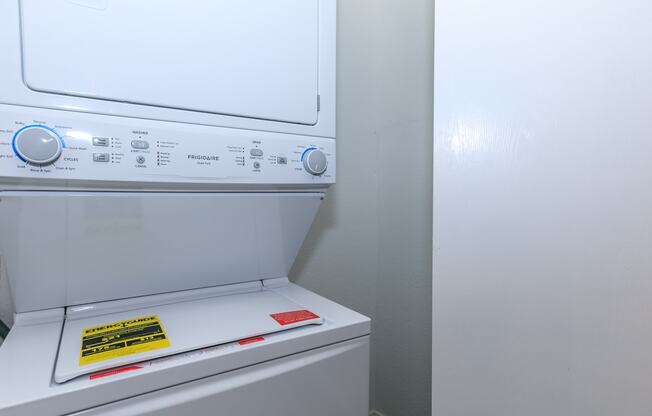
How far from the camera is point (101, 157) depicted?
83cm

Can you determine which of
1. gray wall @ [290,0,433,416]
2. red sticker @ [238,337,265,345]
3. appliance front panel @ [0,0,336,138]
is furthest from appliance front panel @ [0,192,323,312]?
gray wall @ [290,0,433,416]

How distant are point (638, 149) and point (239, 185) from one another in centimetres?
94

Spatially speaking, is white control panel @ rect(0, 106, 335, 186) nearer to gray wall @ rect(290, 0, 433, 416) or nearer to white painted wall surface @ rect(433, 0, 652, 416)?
white painted wall surface @ rect(433, 0, 652, 416)

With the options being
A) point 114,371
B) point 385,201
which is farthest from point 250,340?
point 385,201

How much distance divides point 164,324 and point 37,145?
20.3 inches

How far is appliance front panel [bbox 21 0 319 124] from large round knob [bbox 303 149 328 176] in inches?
4.0

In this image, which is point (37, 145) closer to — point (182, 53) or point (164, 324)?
point (182, 53)

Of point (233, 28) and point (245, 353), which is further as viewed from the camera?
point (233, 28)

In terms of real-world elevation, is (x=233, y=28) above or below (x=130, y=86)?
above

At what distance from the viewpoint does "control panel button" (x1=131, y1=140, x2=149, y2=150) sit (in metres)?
0.87

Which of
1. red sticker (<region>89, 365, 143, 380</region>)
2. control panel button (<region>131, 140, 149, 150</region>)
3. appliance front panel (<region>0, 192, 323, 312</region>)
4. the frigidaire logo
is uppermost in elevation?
control panel button (<region>131, 140, 149, 150</region>)

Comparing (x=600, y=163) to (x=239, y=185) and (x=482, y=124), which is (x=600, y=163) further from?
(x=239, y=185)

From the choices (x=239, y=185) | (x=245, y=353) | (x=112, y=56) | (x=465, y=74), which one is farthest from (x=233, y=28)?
(x=245, y=353)

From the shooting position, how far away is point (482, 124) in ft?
3.36
